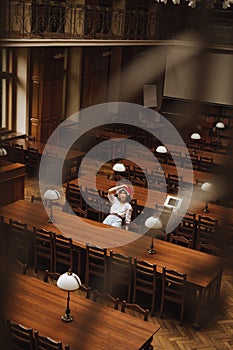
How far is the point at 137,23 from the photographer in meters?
12.6

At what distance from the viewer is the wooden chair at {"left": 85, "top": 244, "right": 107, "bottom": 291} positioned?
584 cm

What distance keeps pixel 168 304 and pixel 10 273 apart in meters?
5.63

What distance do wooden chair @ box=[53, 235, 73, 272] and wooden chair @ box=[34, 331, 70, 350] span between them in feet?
6.45

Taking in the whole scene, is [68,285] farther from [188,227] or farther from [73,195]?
[73,195]

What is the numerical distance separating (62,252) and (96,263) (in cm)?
52

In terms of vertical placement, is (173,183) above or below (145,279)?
above

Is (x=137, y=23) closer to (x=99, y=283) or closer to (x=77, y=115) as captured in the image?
(x=77, y=115)

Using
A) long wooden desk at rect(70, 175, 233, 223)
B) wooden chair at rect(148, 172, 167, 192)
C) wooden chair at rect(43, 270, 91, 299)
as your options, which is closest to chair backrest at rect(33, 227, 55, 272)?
wooden chair at rect(43, 270, 91, 299)

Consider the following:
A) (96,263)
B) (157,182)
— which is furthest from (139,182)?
(96,263)

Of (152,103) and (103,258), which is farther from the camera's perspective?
(152,103)

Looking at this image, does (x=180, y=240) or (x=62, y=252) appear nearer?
(x=62, y=252)

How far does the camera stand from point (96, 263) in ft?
20.1

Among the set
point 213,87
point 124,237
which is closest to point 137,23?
point 124,237

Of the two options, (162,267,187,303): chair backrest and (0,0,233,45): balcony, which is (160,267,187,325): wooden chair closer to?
(162,267,187,303): chair backrest
